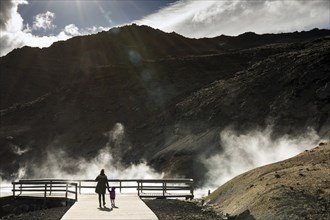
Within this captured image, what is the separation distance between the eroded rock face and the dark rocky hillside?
23.3 m

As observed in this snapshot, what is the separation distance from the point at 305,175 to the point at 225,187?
21.7 feet

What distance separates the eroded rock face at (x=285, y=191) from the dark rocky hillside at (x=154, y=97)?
23.3 meters

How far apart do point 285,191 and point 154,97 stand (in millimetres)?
67904

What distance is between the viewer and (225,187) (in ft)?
89.8

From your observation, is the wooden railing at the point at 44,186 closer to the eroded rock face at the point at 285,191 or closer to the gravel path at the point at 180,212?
the gravel path at the point at 180,212

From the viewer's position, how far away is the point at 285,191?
19.1m

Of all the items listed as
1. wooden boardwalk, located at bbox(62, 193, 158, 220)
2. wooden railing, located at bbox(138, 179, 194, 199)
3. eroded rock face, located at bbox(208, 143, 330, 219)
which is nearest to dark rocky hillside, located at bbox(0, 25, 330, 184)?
wooden railing, located at bbox(138, 179, 194, 199)

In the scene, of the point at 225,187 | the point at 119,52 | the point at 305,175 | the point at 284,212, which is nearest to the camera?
the point at 284,212

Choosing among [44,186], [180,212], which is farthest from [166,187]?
[180,212]

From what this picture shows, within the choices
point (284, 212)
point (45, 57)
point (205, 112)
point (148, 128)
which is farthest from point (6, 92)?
point (284, 212)

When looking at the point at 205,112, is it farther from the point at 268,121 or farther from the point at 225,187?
the point at 225,187

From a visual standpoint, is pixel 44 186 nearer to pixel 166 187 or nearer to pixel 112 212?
pixel 166 187

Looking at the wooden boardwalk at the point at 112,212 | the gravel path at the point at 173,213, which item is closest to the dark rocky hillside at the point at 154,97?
the gravel path at the point at 173,213

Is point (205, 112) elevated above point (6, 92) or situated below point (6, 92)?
below
